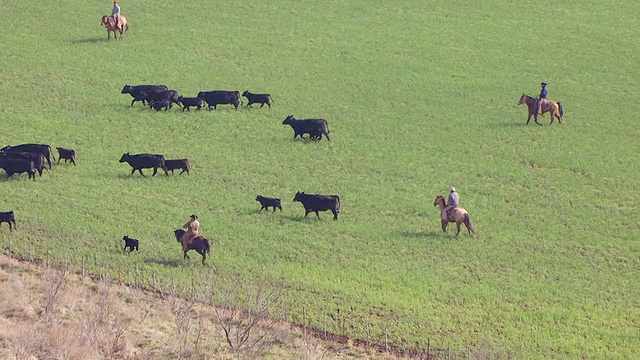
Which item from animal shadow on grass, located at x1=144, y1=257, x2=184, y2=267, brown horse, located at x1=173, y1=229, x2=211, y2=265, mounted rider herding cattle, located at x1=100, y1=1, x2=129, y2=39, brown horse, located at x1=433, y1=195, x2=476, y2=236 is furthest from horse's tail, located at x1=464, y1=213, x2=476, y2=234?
mounted rider herding cattle, located at x1=100, y1=1, x2=129, y2=39

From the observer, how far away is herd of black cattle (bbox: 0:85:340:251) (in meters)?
40.3

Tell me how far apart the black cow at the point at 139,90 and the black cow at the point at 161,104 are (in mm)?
585

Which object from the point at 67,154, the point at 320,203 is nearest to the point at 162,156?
the point at 67,154

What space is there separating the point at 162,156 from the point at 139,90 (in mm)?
10502

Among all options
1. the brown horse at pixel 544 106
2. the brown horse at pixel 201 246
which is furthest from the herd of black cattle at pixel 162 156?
the brown horse at pixel 544 106

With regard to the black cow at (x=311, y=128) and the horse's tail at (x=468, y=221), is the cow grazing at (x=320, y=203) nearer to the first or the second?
the horse's tail at (x=468, y=221)

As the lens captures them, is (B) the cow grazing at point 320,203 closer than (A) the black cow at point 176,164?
Yes

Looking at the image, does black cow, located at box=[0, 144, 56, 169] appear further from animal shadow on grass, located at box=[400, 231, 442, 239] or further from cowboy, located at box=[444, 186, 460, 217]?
cowboy, located at box=[444, 186, 460, 217]

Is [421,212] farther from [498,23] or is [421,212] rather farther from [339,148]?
[498,23]

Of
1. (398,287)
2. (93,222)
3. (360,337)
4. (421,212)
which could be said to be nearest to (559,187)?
(421,212)

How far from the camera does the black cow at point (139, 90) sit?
5218 cm

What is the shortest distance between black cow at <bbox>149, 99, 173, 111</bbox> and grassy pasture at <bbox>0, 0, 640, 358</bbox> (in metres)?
0.44

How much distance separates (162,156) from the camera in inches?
1716

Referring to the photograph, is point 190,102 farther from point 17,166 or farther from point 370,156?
point 17,166
